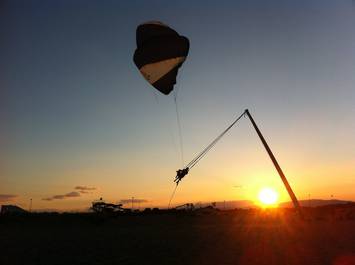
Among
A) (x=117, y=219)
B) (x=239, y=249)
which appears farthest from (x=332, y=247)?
(x=117, y=219)

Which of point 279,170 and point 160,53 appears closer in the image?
point 160,53

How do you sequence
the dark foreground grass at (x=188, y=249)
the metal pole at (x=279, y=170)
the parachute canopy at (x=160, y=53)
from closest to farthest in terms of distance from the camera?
the dark foreground grass at (x=188, y=249)
the parachute canopy at (x=160, y=53)
the metal pole at (x=279, y=170)

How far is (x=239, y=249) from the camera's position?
23016 mm

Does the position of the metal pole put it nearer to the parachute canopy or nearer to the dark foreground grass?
the dark foreground grass

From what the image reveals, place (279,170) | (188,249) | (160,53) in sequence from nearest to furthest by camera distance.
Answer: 1. (188,249)
2. (160,53)
3. (279,170)

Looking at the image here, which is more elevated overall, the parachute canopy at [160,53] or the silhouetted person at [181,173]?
the parachute canopy at [160,53]

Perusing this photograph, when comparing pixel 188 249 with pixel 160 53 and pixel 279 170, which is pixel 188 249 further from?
pixel 160 53

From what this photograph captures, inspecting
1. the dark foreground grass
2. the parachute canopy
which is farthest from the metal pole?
the parachute canopy

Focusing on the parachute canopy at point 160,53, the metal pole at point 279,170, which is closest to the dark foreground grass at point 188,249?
the metal pole at point 279,170

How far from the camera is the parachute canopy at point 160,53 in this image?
25219mm

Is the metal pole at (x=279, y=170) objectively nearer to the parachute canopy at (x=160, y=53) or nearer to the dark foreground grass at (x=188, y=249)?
the dark foreground grass at (x=188, y=249)

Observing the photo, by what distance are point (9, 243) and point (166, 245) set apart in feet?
35.3

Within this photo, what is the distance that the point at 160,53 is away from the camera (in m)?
25.5

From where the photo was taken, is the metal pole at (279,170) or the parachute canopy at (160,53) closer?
the parachute canopy at (160,53)
